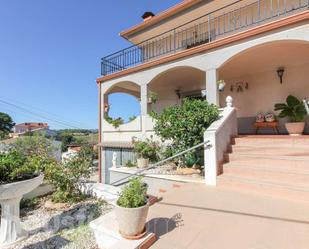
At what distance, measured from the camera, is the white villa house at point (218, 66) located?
20.2 feet

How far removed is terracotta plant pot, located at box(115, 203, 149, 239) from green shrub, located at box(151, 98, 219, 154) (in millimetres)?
3610

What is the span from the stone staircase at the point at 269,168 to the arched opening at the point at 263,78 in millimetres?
3196

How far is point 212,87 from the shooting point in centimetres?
734

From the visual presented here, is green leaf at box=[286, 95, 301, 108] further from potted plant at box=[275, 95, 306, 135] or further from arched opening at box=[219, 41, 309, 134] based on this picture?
arched opening at box=[219, 41, 309, 134]

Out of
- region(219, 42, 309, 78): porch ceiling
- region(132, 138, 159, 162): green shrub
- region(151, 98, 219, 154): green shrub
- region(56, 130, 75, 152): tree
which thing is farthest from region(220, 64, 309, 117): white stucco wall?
region(56, 130, 75, 152): tree

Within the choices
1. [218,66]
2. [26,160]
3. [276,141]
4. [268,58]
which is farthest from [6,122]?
[276,141]

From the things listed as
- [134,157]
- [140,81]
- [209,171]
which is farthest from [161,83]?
[209,171]

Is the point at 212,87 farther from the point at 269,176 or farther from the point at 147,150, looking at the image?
the point at 269,176


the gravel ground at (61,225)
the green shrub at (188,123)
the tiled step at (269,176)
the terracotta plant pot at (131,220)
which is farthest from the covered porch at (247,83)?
the terracotta plant pot at (131,220)

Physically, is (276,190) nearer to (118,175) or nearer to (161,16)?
(118,175)

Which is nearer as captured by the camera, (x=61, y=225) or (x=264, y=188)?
(x=61, y=225)

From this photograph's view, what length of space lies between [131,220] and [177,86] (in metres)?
10.0

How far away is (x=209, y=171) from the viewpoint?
5.25m

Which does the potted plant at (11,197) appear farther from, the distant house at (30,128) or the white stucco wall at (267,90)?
the distant house at (30,128)
